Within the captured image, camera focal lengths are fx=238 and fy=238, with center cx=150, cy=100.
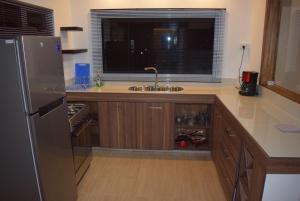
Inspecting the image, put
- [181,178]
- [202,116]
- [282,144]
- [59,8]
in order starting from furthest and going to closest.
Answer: [202,116] → [59,8] → [181,178] → [282,144]

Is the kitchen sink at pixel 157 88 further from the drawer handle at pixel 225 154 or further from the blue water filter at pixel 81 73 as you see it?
the drawer handle at pixel 225 154

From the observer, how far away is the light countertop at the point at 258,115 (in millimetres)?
1483

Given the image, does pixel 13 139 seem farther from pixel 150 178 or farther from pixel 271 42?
pixel 271 42

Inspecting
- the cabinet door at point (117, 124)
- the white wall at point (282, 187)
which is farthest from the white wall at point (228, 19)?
the white wall at point (282, 187)

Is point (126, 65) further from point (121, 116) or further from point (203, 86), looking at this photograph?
point (203, 86)

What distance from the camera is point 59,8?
10.1 feet

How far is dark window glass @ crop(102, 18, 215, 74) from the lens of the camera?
11.1ft

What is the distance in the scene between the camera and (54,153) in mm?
1779

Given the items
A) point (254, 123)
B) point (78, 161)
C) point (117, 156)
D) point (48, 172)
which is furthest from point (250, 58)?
point (48, 172)

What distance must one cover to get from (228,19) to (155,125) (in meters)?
1.78

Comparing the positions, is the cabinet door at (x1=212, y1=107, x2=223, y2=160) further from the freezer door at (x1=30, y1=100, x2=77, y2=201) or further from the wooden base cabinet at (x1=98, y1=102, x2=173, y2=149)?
the freezer door at (x1=30, y1=100, x2=77, y2=201)

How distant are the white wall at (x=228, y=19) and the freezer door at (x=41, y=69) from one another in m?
1.51

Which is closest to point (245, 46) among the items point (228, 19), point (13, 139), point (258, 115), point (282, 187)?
point (228, 19)

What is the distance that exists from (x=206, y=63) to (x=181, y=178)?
66.4 inches
